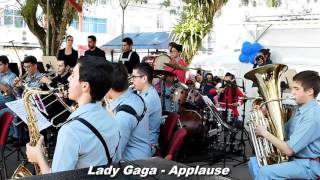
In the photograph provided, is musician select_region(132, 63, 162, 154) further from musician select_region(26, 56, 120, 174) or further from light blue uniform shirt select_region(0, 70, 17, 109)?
light blue uniform shirt select_region(0, 70, 17, 109)

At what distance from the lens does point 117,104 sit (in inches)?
130

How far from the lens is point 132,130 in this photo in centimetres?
333

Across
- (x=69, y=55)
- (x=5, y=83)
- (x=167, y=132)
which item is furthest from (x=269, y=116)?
(x=69, y=55)

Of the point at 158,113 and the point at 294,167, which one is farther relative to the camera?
the point at 158,113

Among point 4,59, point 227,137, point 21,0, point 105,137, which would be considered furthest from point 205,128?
point 21,0

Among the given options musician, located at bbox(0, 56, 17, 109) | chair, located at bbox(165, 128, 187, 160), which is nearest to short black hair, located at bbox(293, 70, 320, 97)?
chair, located at bbox(165, 128, 187, 160)

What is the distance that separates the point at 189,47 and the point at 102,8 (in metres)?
25.0

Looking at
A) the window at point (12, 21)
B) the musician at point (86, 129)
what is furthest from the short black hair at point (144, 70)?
the window at point (12, 21)

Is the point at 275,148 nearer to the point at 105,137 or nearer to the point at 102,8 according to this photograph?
the point at 105,137

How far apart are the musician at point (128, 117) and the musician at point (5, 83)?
3.37 meters

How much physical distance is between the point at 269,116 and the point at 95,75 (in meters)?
1.71

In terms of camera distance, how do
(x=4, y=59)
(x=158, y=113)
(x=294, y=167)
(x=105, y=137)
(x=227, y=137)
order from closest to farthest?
(x=105, y=137) → (x=294, y=167) → (x=158, y=113) → (x=4, y=59) → (x=227, y=137)

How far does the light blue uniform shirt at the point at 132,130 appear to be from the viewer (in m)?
3.20

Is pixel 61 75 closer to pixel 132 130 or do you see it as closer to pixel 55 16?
pixel 132 130
